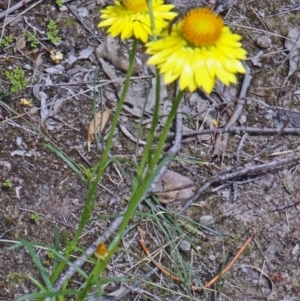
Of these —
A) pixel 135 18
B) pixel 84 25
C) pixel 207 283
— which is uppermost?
pixel 135 18

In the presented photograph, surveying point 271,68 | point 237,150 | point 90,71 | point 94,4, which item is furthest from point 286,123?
point 94,4

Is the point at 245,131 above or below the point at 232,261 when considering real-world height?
above

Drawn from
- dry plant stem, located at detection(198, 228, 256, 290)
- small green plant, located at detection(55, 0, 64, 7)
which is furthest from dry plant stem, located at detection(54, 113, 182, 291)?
small green plant, located at detection(55, 0, 64, 7)

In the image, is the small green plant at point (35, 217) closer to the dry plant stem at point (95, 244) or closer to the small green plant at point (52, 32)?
the dry plant stem at point (95, 244)

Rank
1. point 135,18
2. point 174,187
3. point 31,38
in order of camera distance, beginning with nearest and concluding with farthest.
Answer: point 135,18 → point 174,187 → point 31,38

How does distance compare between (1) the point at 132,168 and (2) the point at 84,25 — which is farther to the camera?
(2) the point at 84,25

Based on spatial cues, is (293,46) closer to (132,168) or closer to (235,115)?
(235,115)

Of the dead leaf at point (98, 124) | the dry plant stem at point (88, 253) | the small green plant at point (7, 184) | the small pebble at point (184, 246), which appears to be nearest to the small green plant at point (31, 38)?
the dead leaf at point (98, 124)

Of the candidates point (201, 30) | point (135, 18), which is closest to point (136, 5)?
point (135, 18)
